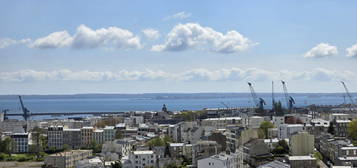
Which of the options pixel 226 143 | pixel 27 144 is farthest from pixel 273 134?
pixel 27 144

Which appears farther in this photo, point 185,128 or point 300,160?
point 185,128

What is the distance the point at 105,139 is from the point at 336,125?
931 cm

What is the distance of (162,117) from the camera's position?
34.8 m

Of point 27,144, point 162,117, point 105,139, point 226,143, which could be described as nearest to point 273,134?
point 226,143

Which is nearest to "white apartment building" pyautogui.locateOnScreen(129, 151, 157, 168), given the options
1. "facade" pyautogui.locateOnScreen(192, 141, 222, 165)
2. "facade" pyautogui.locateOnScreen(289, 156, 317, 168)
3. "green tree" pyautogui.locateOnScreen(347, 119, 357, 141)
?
"facade" pyautogui.locateOnScreen(192, 141, 222, 165)

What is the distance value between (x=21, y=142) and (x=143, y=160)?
29.2ft

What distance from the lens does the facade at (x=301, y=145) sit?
17052 millimetres

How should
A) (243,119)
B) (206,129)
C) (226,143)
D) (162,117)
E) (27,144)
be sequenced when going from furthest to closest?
(162,117) → (243,119) → (27,144) → (206,129) → (226,143)

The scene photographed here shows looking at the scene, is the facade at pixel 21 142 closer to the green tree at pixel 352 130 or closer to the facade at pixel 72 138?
the facade at pixel 72 138

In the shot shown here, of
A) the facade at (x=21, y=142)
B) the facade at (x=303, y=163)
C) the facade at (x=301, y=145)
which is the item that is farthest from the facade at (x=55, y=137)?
the facade at (x=303, y=163)

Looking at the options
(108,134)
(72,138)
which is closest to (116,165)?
(108,134)

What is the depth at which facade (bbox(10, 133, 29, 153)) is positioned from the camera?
2314 centimetres

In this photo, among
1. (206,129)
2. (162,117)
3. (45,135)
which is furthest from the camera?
(162,117)

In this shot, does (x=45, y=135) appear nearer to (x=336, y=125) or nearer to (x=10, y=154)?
(x=10, y=154)
